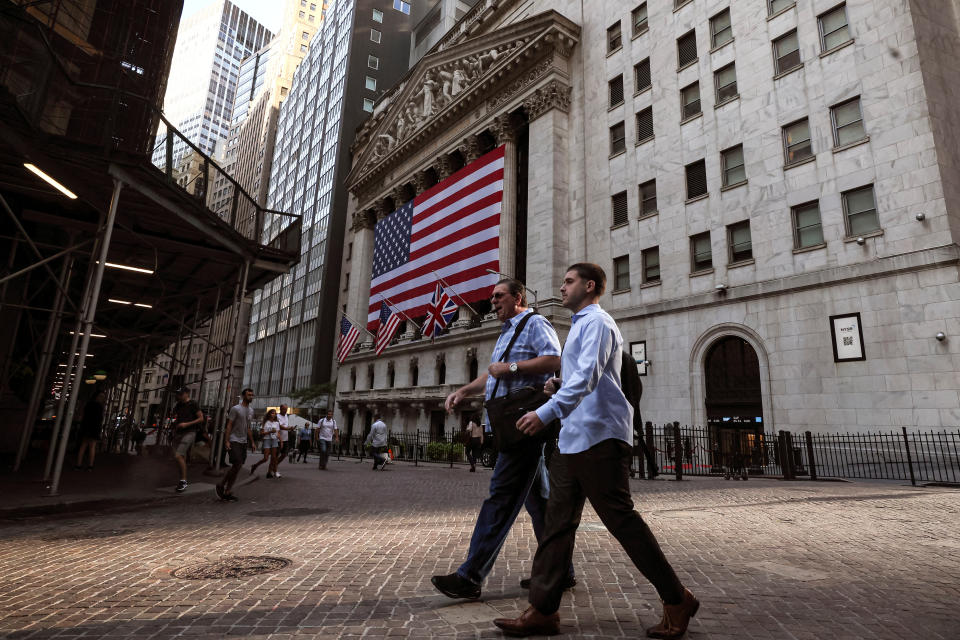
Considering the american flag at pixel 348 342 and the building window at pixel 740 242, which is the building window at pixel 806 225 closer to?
the building window at pixel 740 242

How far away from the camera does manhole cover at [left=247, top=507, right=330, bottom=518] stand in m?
7.76

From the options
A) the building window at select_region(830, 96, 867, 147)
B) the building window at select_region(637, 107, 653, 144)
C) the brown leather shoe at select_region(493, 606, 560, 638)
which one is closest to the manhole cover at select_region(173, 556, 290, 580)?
the brown leather shoe at select_region(493, 606, 560, 638)

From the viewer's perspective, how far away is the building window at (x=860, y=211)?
18797mm

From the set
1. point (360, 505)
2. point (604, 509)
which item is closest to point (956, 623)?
point (604, 509)

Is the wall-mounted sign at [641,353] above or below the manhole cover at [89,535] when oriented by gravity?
above

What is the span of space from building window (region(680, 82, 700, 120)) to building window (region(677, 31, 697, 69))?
1255mm

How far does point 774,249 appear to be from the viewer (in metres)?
21.2

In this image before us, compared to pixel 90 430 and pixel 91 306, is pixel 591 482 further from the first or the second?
pixel 90 430

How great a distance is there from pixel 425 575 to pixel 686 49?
96.1ft

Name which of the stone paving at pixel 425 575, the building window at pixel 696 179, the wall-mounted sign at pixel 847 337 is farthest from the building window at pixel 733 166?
the stone paving at pixel 425 575

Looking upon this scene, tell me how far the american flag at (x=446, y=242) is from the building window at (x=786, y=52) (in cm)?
1541

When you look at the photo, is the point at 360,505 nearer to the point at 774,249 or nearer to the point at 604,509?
the point at 604,509

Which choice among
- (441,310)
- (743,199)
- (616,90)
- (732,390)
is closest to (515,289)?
(732,390)

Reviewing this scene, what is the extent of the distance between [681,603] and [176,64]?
792 ft
